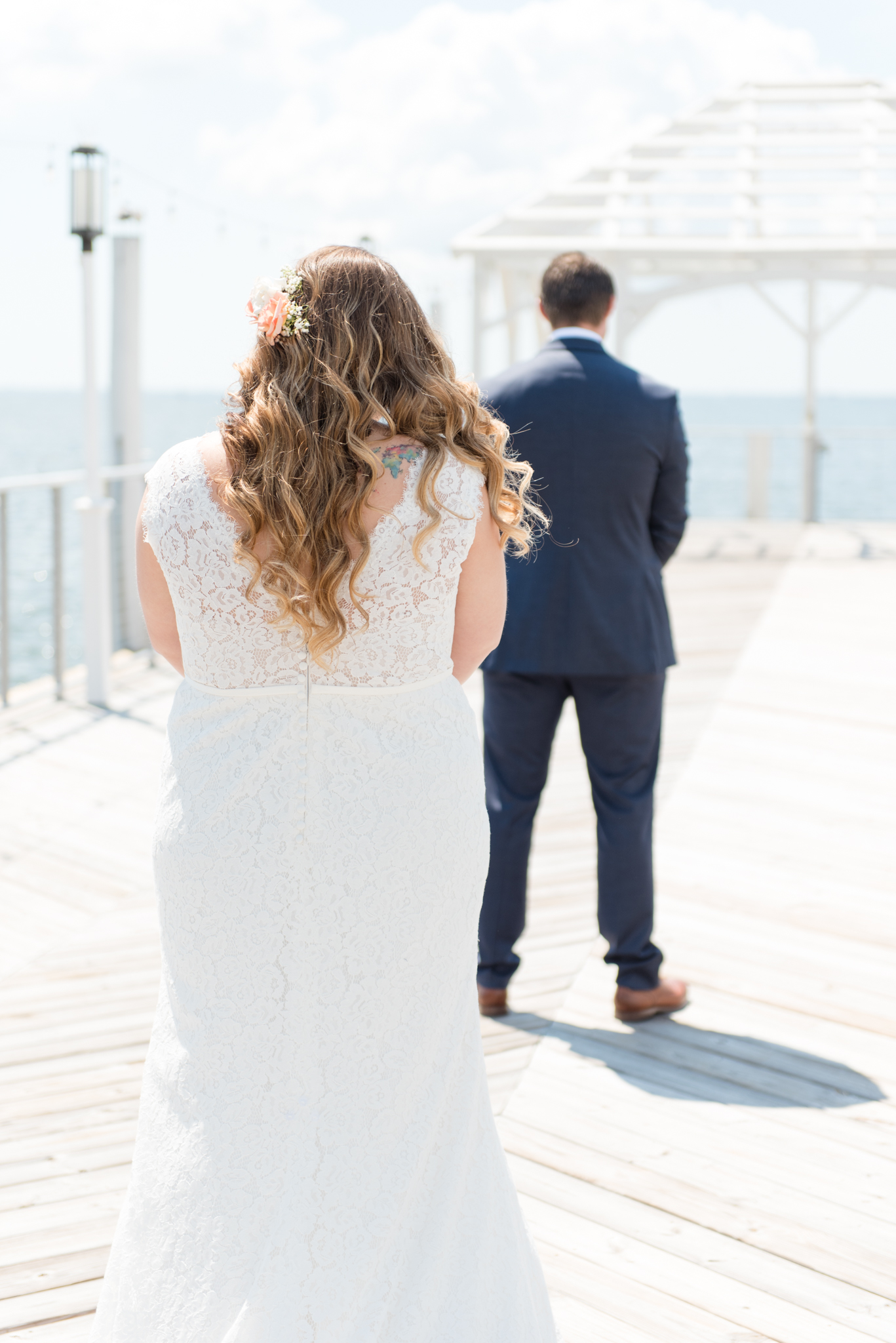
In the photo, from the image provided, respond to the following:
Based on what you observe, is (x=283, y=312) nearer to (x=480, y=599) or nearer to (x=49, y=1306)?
(x=480, y=599)

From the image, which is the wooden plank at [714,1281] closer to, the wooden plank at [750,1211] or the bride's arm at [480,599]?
the wooden plank at [750,1211]

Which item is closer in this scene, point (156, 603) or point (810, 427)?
point (156, 603)

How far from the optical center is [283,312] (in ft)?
4.83

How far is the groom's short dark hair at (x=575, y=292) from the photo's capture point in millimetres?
2773

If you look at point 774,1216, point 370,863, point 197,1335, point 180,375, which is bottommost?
point 774,1216

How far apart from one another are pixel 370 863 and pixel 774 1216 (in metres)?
1.16

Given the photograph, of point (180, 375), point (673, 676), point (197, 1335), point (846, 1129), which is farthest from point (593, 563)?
point (180, 375)

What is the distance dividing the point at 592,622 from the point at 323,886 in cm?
129

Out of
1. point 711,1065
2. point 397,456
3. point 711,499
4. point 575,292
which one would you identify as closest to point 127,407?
point 575,292

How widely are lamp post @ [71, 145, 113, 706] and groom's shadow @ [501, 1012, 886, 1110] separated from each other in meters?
3.46

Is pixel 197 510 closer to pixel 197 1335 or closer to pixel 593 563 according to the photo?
pixel 197 1335

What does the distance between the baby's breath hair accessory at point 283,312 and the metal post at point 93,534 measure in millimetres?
4325

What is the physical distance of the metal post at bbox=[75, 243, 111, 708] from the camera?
566 cm

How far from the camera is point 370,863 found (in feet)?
5.24
